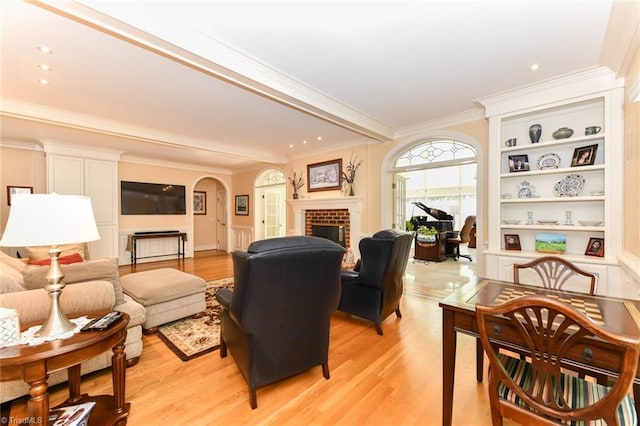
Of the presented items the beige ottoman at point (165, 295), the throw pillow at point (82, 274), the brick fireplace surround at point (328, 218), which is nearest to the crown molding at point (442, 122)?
the brick fireplace surround at point (328, 218)

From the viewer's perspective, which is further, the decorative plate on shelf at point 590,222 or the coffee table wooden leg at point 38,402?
the decorative plate on shelf at point 590,222

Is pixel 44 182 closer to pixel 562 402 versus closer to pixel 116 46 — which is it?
pixel 116 46

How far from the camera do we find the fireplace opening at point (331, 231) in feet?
18.1

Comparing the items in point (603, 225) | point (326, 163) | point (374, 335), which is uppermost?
point (326, 163)

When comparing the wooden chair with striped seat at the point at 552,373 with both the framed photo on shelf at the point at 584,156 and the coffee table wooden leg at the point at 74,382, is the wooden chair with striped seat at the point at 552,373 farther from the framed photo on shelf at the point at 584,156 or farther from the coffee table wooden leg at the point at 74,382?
the framed photo on shelf at the point at 584,156

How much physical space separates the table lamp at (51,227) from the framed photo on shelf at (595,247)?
14.6 feet

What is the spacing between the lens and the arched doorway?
750 cm

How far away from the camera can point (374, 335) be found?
8.90 ft

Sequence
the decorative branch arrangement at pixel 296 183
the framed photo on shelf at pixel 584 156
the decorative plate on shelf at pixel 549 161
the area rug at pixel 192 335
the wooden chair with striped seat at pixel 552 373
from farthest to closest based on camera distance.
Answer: the decorative branch arrangement at pixel 296 183, the decorative plate on shelf at pixel 549 161, the framed photo on shelf at pixel 584 156, the area rug at pixel 192 335, the wooden chair with striped seat at pixel 552 373

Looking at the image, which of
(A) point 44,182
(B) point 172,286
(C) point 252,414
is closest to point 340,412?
(C) point 252,414

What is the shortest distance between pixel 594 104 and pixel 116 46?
16.0ft

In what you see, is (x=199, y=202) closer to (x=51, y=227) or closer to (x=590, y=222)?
(x=51, y=227)

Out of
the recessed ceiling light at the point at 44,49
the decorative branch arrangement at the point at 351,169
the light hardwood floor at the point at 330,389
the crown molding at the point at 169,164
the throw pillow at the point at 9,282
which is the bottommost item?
the light hardwood floor at the point at 330,389

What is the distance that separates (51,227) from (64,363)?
0.64 m
